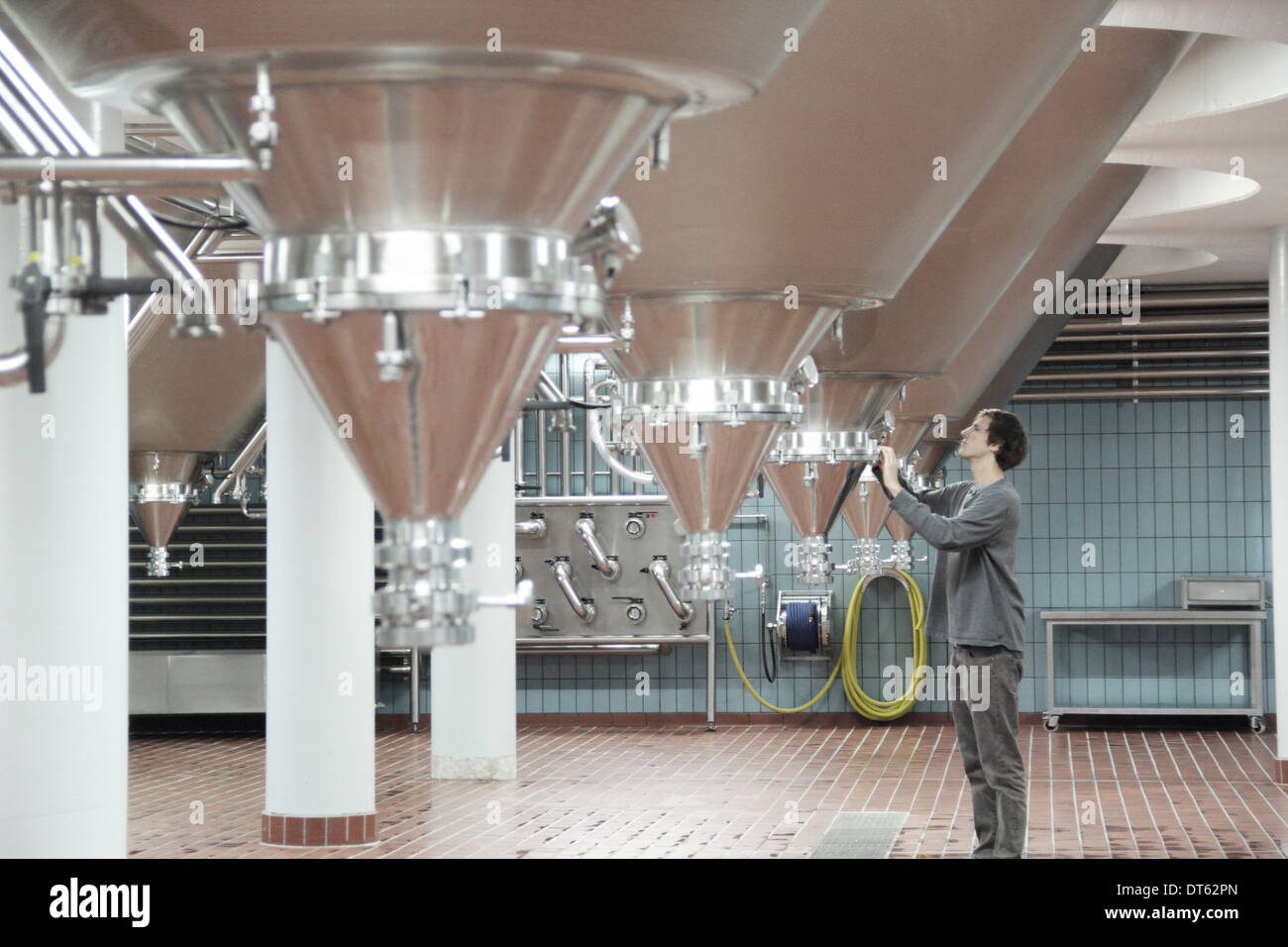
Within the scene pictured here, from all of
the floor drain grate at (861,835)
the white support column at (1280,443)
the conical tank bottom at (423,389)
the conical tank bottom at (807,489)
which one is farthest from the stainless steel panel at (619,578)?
the conical tank bottom at (423,389)

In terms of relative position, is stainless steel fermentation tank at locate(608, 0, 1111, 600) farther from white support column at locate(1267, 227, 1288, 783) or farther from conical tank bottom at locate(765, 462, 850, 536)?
white support column at locate(1267, 227, 1288, 783)

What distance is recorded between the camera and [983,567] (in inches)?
200

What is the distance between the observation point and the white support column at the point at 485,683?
9.45 m

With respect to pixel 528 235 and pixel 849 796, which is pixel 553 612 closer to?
pixel 849 796

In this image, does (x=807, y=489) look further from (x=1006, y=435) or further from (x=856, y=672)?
(x=856, y=672)

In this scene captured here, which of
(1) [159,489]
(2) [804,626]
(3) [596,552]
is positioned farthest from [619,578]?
(1) [159,489]

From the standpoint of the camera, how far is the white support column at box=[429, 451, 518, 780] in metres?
9.45

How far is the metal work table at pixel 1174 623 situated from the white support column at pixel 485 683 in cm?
461

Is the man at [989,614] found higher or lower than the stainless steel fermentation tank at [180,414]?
lower

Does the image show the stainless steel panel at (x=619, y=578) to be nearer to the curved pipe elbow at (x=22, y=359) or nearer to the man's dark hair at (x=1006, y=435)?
the man's dark hair at (x=1006, y=435)

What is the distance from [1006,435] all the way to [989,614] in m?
0.58

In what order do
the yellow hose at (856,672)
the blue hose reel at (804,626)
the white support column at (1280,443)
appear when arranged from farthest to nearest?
the yellow hose at (856,672), the blue hose reel at (804,626), the white support column at (1280,443)

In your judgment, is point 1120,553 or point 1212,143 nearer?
point 1212,143

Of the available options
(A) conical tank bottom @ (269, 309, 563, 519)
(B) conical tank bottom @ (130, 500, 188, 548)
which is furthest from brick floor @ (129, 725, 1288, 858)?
(A) conical tank bottom @ (269, 309, 563, 519)
